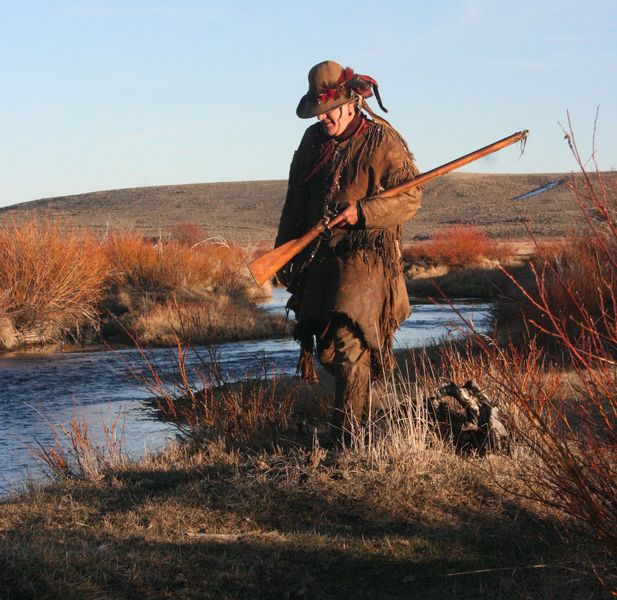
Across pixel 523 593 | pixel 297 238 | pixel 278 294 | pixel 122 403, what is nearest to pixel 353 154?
pixel 297 238

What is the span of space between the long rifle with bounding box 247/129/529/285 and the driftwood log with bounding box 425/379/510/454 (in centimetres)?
126

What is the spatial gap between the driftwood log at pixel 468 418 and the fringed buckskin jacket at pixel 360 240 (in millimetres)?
461

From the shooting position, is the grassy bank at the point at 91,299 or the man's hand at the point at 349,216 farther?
the grassy bank at the point at 91,299

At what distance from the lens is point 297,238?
19.6 feet

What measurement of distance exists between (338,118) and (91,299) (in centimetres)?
1143

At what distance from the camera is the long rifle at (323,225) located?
547cm

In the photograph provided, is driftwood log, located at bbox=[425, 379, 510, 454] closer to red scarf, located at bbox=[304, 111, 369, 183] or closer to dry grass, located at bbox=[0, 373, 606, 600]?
dry grass, located at bbox=[0, 373, 606, 600]

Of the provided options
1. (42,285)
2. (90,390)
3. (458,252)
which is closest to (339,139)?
(90,390)

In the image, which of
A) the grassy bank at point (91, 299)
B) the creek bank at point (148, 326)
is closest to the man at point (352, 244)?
the grassy bank at point (91, 299)

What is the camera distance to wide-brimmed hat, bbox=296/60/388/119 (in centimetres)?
567

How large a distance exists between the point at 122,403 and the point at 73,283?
5986mm

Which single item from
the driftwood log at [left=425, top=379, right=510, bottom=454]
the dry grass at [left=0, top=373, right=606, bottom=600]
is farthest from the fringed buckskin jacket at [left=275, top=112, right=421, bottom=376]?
the dry grass at [left=0, top=373, right=606, bottom=600]

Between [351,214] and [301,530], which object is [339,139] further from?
[301,530]

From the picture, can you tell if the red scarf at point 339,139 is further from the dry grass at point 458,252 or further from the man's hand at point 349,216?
the dry grass at point 458,252
